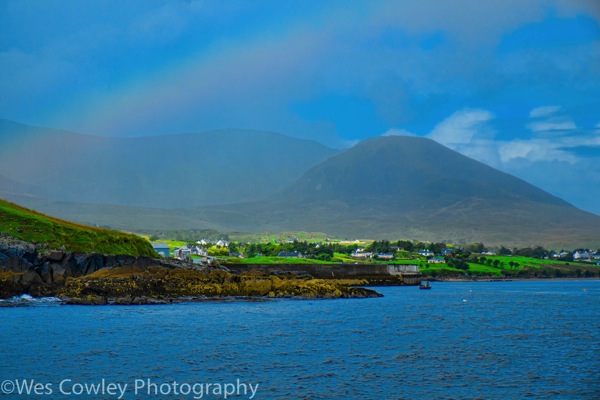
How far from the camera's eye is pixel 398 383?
25328 millimetres

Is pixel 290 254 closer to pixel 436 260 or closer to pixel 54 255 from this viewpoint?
pixel 436 260

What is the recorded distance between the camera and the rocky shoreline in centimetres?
5875

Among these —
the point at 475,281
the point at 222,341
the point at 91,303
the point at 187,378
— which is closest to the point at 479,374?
the point at 187,378

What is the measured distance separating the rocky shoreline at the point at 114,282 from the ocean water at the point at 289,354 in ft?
19.8

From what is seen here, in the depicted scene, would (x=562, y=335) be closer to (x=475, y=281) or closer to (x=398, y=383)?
(x=398, y=383)

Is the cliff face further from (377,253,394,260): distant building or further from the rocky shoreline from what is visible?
(377,253,394,260): distant building

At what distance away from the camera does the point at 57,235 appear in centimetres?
7250

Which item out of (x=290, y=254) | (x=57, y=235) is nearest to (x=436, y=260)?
(x=290, y=254)

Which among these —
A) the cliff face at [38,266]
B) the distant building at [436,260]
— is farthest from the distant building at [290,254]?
the cliff face at [38,266]

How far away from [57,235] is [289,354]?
48.1m

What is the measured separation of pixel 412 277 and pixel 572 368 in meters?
94.5

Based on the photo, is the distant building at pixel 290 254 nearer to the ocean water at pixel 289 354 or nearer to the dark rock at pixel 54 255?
the dark rock at pixel 54 255

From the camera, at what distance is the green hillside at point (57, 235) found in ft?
230

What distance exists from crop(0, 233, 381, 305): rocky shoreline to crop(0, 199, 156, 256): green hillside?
2.98 metres
